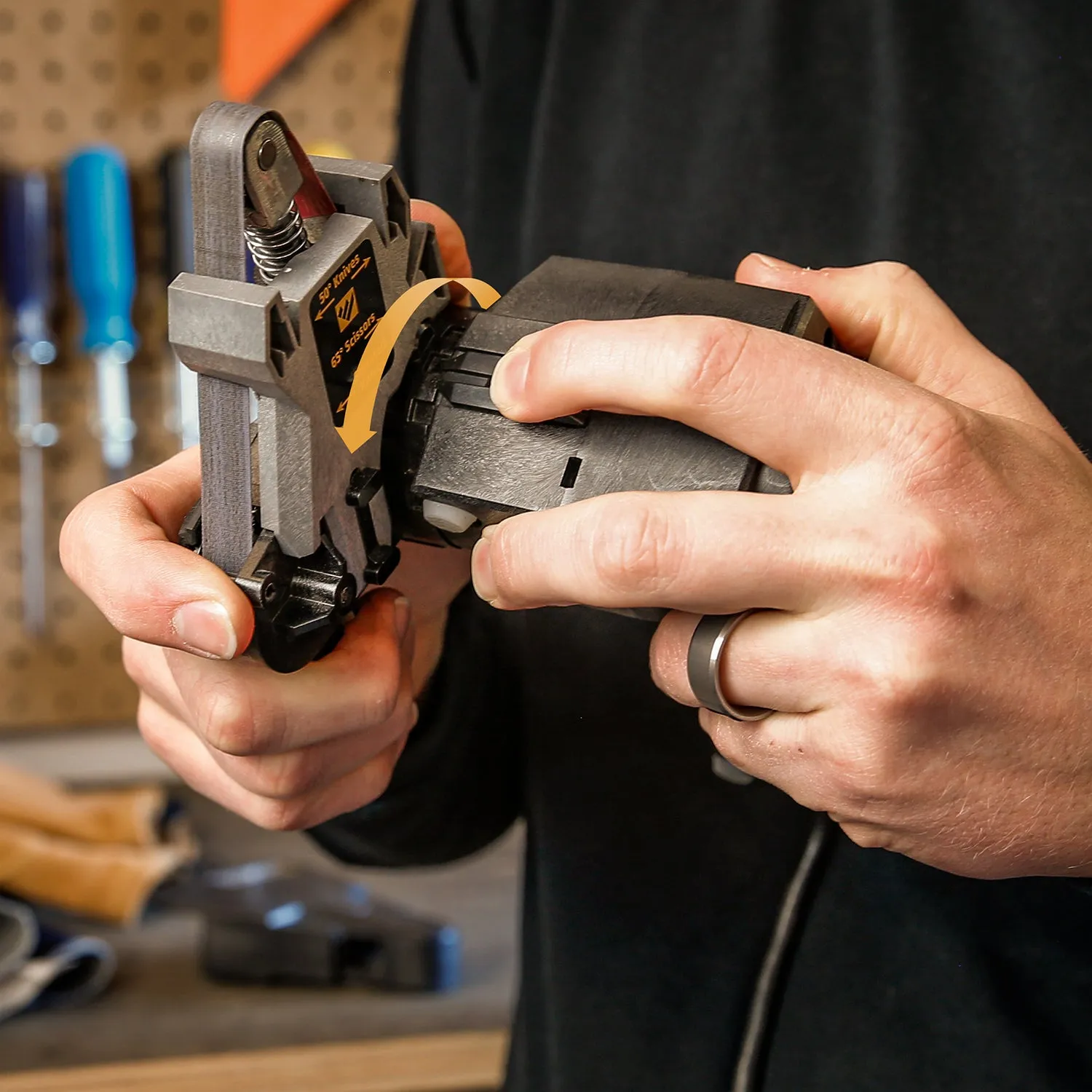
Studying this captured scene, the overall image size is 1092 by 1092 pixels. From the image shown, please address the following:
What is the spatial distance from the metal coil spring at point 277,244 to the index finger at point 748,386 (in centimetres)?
11

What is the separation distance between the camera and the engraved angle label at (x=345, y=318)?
40 centimetres

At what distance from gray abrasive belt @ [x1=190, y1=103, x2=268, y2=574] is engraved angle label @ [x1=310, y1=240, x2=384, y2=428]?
0.03 m

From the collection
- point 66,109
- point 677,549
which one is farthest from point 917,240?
point 66,109

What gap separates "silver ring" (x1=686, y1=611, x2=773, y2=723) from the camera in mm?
400

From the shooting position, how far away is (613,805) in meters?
0.69

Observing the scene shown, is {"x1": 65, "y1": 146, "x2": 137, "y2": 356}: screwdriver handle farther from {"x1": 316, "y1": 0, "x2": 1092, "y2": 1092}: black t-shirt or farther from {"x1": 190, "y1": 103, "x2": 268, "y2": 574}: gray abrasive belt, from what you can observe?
{"x1": 190, "y1": 103, "x2": 268, "y2": 574}: gray abrasive belt

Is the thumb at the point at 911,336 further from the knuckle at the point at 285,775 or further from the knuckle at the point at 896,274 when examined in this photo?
the knuckle at the point at 285,775

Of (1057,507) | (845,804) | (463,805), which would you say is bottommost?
(463,805)

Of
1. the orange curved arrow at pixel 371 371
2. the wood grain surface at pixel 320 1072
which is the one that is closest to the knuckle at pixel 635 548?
the orange curved arrow at pixel 371 371

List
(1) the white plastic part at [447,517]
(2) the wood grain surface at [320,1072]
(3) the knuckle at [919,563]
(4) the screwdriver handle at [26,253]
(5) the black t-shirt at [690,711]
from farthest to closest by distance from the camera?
(4) the screwdriver handle at [26,253], (2) the wood grain surface at [320,1072], (5) the black t-shirt at [690,711], (1) the white plastic part at [447,517], (3) the knuckle at [919,563]

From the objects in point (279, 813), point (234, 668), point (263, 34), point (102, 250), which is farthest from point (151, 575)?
point (263, 34)

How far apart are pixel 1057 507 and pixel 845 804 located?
0.13 metres

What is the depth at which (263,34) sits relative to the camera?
133 centimetres

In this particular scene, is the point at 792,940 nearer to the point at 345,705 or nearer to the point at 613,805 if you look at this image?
the point at 613,805
